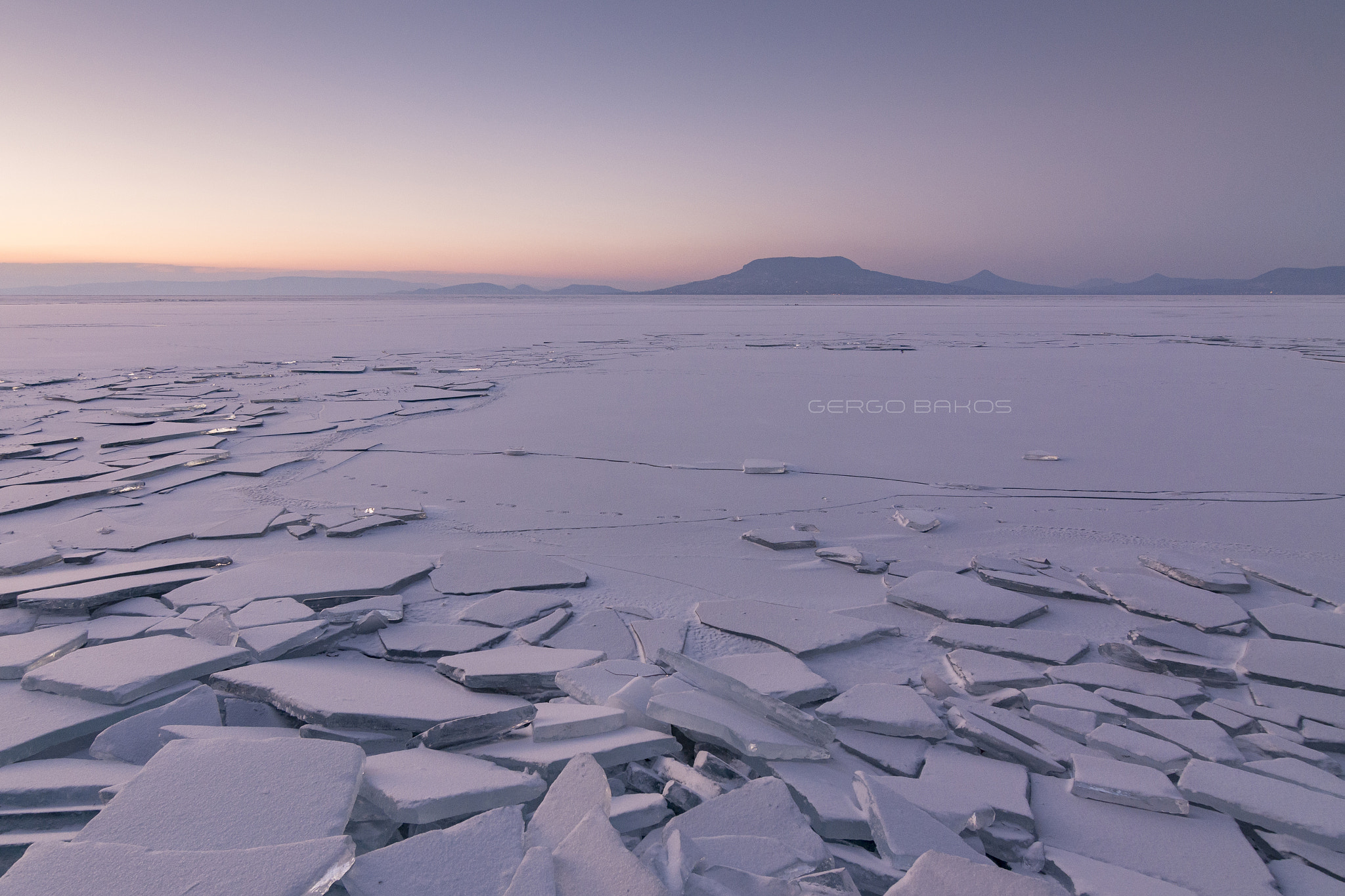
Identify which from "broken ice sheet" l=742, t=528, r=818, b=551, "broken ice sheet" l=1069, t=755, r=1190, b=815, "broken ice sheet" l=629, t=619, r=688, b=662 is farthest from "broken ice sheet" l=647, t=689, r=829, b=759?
"broken ice sheet" l=742, t=528, r=818, b=551

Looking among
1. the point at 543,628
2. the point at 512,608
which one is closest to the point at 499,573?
the point at 512,608

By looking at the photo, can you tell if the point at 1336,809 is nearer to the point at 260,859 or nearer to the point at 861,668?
the point at 861,668

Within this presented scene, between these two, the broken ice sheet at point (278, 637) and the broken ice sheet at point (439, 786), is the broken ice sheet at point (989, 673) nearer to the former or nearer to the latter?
the broken ice sheet at point (439, 786)

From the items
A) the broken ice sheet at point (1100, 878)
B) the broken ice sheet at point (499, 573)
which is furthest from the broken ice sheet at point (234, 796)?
the broken ice sheet at point (1100, 878)

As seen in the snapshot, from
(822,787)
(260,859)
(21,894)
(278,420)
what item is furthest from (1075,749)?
(278,420)

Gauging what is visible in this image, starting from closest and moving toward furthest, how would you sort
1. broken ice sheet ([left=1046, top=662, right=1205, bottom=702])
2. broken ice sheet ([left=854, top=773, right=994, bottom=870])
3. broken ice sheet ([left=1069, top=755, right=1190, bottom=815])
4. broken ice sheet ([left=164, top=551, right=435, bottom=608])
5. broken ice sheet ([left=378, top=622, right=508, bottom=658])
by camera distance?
broken ice sheet ([left=854, top=773, right=994, bottom=870]) → broken ice sheet ([left=1069, top=755, right=1190, bottom=815]) → broken ice sheet ([left=1046, top=662, right=1205, bottom=702]) → broken ice sheet ([left=378, top=622, right=508, bottom=658]) → broken ice sheet ([left=164, top=551, right=435, bottom=608])

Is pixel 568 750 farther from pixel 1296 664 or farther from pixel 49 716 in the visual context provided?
pixel 1296 664

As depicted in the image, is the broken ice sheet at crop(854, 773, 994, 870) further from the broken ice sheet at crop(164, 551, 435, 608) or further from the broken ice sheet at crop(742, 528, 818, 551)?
the broken ice sheet at crop(164, 551, 435, 608)
